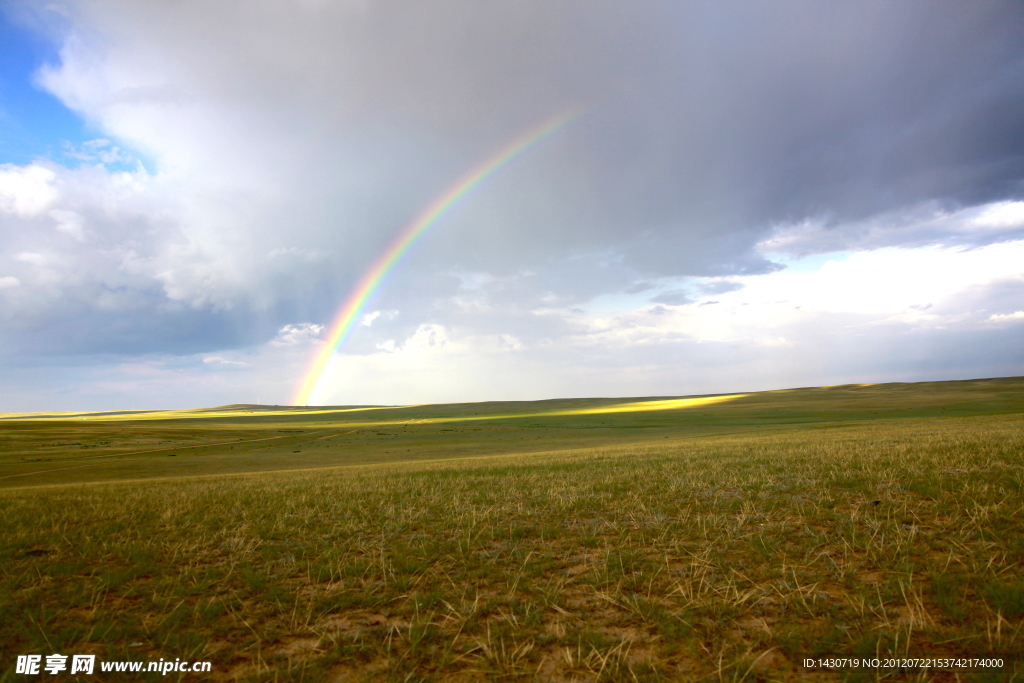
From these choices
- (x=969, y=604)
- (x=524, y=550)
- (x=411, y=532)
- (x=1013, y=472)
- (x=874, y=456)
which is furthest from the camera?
(x=874, y=456)

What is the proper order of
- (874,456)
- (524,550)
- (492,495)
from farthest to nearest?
(874,456) < (492,495) < (524,550)

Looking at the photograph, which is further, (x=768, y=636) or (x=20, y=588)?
(x=20, y=588)

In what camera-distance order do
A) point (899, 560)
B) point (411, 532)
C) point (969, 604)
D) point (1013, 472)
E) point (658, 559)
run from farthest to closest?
1. point (1013, 472)
2. point (411, 532)
3. point (658, 559)
4. point (899, 560)
5. point (969, 604)

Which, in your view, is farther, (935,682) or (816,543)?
(816,543)

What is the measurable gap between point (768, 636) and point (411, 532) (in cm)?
624

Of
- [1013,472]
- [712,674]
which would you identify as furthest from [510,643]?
[1013,472]

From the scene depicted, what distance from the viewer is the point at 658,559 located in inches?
292

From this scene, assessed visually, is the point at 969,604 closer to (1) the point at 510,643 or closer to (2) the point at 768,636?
(2) the point at 768,636

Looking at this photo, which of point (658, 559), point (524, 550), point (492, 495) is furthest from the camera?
point (492, 495)

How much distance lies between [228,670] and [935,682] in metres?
6.87

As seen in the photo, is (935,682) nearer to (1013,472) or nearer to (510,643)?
(510,643)

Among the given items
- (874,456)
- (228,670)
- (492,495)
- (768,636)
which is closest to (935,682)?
(768,636)

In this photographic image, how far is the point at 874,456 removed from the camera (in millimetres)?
14977

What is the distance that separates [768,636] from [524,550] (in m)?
3.81
